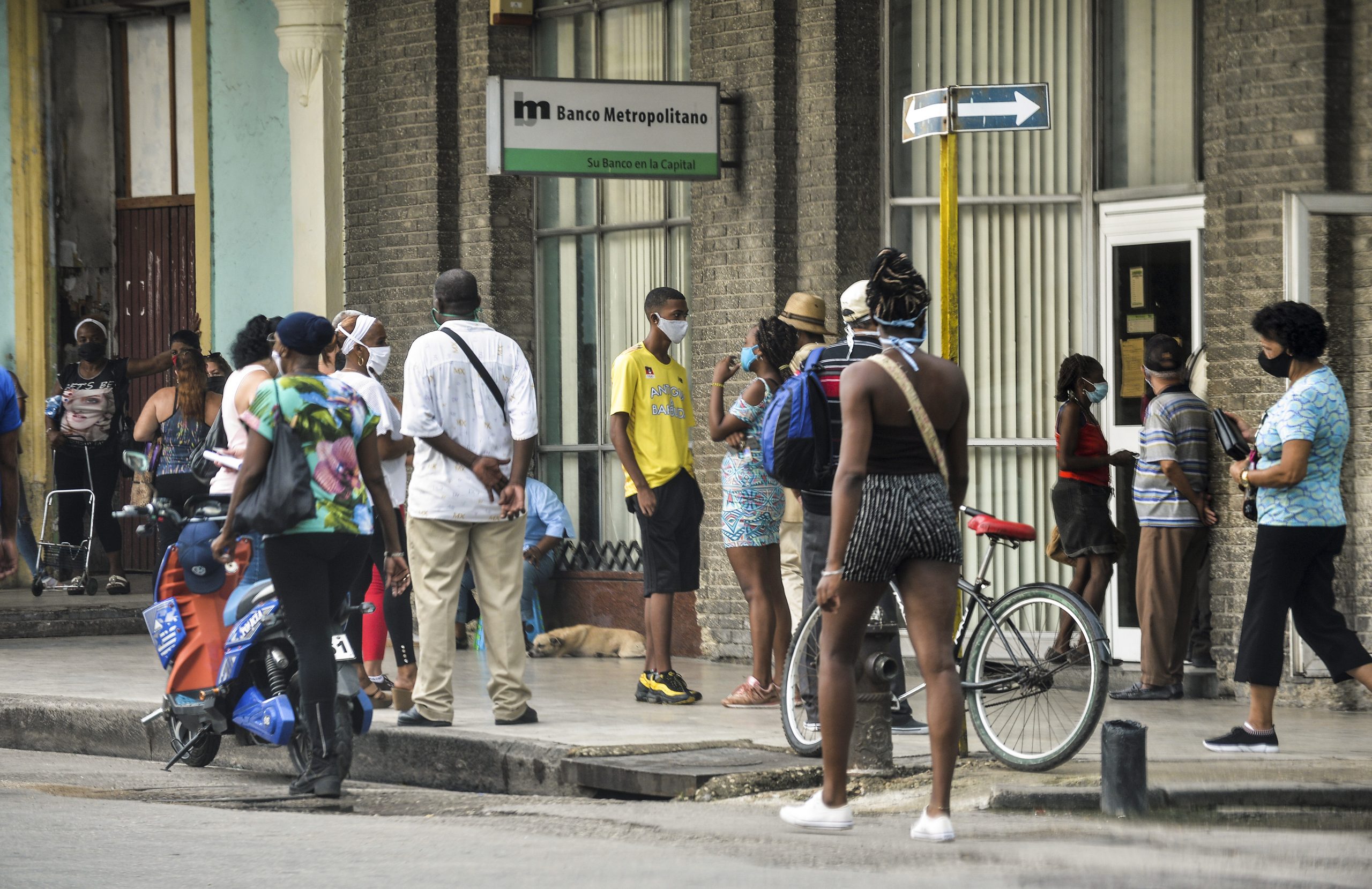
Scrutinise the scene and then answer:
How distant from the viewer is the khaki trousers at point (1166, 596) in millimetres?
9844

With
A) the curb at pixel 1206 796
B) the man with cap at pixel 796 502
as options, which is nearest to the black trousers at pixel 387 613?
the man with cap at pixel 796 502

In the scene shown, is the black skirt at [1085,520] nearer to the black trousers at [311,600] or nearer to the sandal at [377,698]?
the sandal at [377,698]

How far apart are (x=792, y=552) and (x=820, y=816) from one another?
12.1ft

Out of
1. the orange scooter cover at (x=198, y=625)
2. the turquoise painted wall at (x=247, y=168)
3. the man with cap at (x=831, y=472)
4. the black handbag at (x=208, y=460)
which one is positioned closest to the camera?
the man with cap at (x=831, y=472)

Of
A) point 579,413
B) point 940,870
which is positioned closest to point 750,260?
point 579,413

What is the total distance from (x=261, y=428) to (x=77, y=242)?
31.8ft

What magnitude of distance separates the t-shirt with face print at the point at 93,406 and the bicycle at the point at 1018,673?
8.66 m

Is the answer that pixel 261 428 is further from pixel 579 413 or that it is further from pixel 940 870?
pixel 579 413

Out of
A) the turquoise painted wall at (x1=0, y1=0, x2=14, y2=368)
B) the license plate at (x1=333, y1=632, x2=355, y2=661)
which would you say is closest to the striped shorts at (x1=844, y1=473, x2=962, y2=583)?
the license plate at (x1=333, y1=632, x2=355, y2=661)

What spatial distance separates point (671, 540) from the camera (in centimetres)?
943

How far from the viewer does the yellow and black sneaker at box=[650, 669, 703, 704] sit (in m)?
9.51

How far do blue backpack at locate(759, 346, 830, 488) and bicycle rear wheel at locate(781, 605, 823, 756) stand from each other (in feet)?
2.37

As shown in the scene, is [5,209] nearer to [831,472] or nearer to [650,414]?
[650,414]

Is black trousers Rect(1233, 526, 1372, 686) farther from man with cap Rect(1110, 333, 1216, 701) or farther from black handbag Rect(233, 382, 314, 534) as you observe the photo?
black handbag Rect(233, 382, 314, 534)
